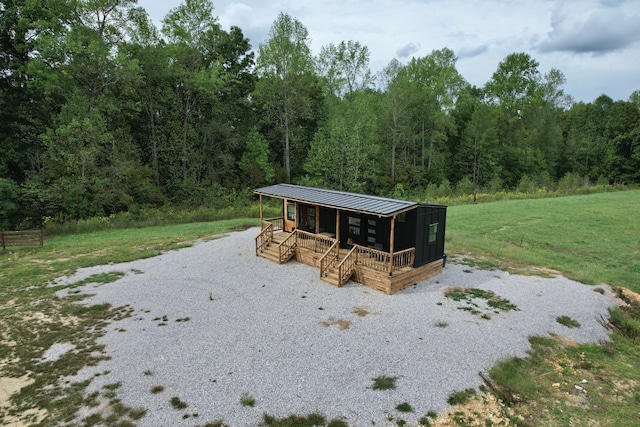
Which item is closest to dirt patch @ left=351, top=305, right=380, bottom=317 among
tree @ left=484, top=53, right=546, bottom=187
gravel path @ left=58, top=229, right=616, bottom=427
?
gravel path @ left=58, top=229, right=616, bottom=427

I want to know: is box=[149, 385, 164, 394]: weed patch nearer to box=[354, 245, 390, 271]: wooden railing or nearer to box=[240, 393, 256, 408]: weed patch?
box=[240, 393, 256, 408]: weed patch

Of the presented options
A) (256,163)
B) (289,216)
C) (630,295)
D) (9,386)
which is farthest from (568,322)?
(256,163)

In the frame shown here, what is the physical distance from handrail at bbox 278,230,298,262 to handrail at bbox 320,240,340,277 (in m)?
1.90

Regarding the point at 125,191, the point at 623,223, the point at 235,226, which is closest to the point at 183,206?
the point at 125,191

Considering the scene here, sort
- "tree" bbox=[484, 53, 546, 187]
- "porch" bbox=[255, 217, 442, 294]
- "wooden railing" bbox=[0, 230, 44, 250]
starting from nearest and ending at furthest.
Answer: "porch" bbox=[255, 217, 442, 294]
"wooden railing" bbox=[0, 230, 44, 250]
"tree" bbox=[484, 53, 546, 187]

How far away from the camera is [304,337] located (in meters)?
8.66

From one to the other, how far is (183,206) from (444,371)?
25.1 metres

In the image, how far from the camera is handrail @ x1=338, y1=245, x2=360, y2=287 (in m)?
11.9

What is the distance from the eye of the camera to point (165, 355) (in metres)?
7.89

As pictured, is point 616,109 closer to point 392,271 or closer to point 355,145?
point 355,145

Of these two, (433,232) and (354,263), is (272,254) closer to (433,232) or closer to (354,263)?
(354,263)

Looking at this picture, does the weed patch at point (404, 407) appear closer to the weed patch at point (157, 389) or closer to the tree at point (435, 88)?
the weed patch at point (157, 389)

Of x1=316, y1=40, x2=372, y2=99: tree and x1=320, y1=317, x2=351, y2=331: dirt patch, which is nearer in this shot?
x1=320, y1=317, x2=351, y2=331: dirt patch

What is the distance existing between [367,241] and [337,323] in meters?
4.92
